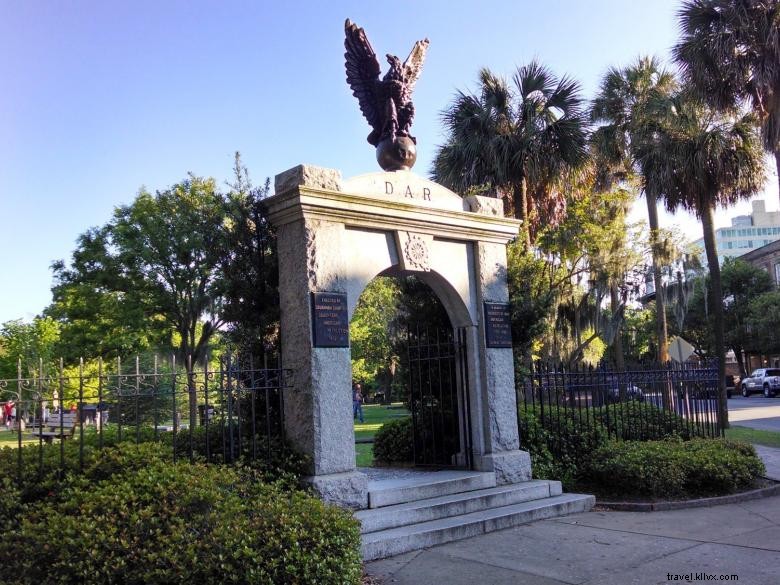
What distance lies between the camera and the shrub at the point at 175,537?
15.6ft

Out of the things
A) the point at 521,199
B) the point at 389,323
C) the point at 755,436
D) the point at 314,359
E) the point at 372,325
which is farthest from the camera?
the point at 372,325

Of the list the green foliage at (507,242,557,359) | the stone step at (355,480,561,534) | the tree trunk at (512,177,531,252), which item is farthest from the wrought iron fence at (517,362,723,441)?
the tree trunk at (512,177,531,252)

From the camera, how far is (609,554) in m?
6.40

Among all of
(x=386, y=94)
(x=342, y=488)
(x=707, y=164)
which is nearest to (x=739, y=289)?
(x=707, y=164)

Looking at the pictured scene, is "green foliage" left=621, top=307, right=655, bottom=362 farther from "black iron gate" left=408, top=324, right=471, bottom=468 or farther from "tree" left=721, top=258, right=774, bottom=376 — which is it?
"black iron gate" left=408, top=324, right=471, bottom=468

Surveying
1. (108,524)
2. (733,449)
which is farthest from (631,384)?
(108,524)

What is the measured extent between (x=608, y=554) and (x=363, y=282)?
383 cm

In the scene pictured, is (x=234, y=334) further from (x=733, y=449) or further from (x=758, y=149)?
(x=758, y=149)

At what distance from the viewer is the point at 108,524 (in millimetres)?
5070

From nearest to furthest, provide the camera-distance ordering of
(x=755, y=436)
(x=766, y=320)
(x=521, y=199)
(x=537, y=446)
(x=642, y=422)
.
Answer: (x=537, y=446) < (x=642, y=422) < (x=755, y=436) < (x=521, y=199) < (x=766, y=320)

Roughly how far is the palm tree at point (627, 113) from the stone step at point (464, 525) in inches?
600

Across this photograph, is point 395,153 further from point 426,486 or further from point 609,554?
point 609,554

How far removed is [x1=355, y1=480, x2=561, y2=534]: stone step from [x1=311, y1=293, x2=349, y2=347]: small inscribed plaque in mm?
1833

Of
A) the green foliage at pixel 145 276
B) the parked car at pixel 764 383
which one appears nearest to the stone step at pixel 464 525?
the green foliage at pixel 145 276
